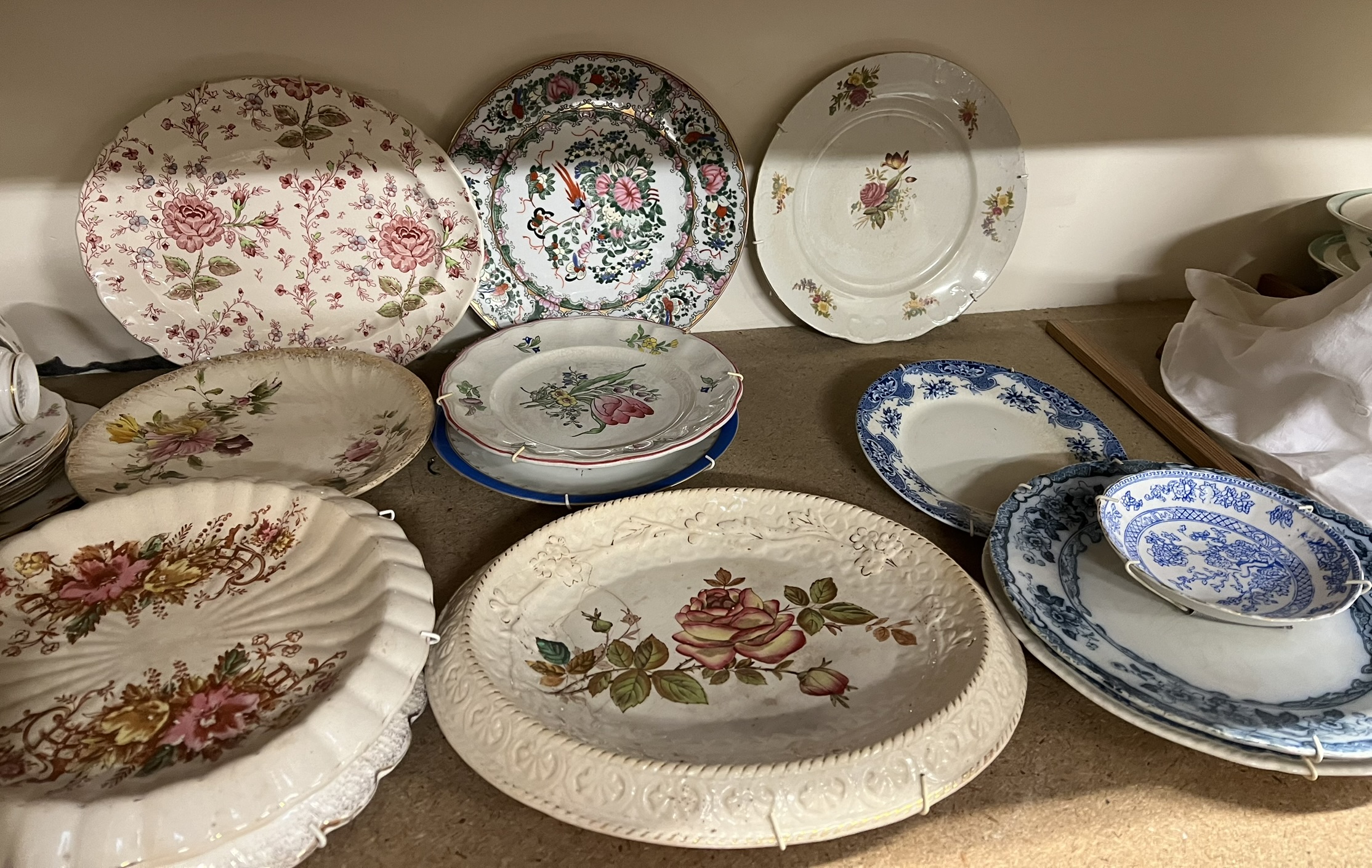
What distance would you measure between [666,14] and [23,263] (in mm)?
787

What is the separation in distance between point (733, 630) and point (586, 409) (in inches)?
12.3

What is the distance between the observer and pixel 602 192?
998 mm

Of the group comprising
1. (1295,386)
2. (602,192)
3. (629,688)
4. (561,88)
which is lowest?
(629,688)

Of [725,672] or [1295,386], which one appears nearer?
[725,672]

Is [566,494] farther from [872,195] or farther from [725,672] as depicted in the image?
[872,195]

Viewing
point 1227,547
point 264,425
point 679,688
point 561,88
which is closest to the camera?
point 679,688

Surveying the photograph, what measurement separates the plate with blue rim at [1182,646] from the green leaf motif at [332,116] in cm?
81

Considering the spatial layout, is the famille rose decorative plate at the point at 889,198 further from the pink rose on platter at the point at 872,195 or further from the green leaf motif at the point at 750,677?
the green leaf motif at the point at 750,677

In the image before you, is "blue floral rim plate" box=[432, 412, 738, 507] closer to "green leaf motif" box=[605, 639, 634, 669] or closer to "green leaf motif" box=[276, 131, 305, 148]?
"green leaf motif" box=[605, 639, 634, 669]

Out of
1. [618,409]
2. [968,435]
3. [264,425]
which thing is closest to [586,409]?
[618,409]

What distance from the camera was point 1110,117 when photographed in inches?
43.8

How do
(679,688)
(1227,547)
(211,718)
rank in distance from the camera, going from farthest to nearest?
(1227,547)
(679,688)
(211,718)

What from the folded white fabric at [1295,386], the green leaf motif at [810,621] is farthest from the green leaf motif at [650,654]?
the folded white fabric at [1295,386]

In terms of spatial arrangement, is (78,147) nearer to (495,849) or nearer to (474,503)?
(474,503)
